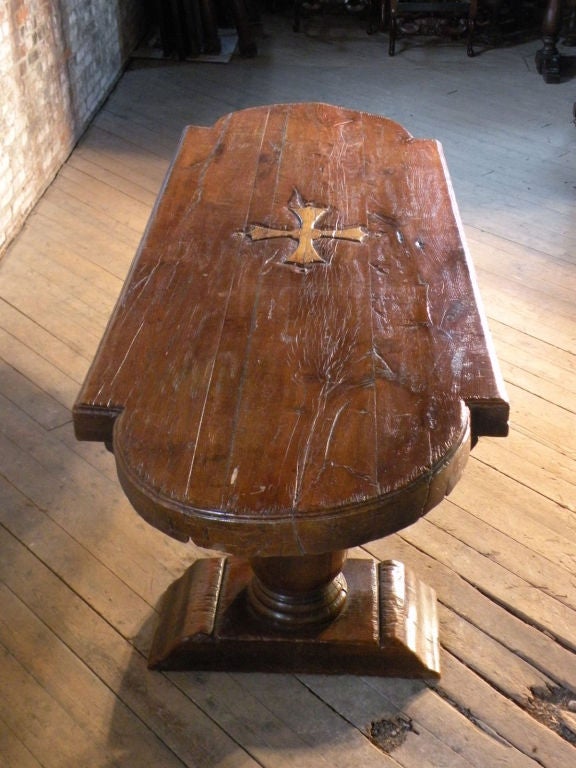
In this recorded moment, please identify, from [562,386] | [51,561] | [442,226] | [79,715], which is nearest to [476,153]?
[562,386]

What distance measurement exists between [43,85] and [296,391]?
3.23 m

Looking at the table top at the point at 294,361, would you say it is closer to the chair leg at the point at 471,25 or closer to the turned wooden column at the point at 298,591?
the turned wooden column at the point at 298,591

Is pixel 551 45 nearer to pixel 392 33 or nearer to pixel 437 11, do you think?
pixel 437 11

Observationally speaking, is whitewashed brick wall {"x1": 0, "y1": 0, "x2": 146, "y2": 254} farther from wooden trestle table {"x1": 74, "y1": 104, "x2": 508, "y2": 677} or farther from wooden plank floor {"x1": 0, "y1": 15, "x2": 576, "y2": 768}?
wooden trestle table {"x1": 74, "y1": 104, "x2": 508, "y2": 677}

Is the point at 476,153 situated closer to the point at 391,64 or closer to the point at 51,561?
the point at 391,64

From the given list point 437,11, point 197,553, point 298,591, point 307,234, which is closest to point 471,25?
point 437,11

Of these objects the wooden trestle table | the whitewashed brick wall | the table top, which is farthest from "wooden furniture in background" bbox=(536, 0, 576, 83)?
the table top

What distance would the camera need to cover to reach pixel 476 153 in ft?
15.9

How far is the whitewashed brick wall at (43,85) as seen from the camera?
3.94 meters

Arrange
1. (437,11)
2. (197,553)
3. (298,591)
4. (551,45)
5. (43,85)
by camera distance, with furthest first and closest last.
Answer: (437,11)
(551,45)
(43,85)
(197,553)
(298,591)

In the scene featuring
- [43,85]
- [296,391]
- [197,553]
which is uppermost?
[296,391]

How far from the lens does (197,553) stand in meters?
2.46

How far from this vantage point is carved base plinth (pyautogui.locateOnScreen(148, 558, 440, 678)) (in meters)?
2.10

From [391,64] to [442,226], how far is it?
13.9 ft
